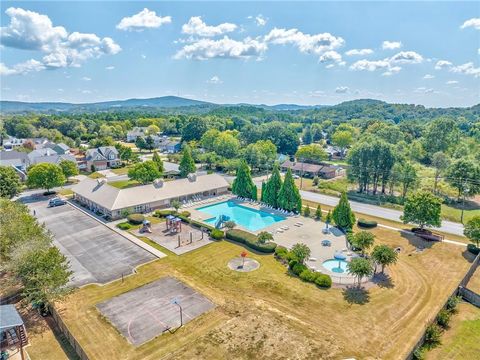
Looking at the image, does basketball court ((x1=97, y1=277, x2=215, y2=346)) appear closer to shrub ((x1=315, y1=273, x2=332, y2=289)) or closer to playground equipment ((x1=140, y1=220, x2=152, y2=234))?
shrub ((x1=315, y1=273, x2=332, y2=289))

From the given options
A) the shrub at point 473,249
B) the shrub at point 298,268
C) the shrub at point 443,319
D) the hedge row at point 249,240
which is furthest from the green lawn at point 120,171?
the shrub at point 443,319

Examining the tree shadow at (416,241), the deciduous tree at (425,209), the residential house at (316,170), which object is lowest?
the tree shadow at (416,241)

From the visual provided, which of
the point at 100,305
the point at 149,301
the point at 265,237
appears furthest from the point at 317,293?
the point at 100,305

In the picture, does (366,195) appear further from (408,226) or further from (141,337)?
(141,337)

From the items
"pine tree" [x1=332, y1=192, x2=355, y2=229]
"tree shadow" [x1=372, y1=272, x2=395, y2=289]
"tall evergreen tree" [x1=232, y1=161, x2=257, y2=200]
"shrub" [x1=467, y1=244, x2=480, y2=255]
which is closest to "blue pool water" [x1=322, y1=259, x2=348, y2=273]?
"tree shadow" [x1=372, y1=272, x2=395, y2=289]

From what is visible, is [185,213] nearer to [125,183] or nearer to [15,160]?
[125,183]

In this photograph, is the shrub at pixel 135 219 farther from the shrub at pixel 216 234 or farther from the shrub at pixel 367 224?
the shrub at pixel 367 224

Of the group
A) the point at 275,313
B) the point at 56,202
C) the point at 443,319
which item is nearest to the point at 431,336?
the point at 443,319
